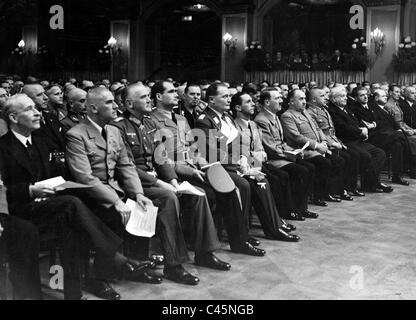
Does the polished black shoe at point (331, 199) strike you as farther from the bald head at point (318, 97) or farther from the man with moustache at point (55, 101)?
the man with moustache at point (55, 101)

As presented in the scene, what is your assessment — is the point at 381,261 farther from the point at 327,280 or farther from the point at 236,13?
the point at 236,13

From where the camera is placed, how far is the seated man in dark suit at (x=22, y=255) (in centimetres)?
300

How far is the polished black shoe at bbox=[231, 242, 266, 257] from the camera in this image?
442 cm

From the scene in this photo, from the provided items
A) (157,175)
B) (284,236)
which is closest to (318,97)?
(284,236)

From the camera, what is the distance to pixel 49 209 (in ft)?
10.7

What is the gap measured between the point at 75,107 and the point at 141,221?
1886mm

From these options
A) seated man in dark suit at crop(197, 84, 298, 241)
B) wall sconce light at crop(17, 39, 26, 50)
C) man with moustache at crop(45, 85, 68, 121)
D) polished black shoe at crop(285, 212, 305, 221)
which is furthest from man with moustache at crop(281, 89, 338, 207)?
wall sconce light at crop(17, 39, 26, 50)

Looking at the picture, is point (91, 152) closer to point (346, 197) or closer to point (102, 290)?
point (102, 290)

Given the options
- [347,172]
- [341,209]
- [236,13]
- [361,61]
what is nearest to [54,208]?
[341,209]

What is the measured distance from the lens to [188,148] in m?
4.68

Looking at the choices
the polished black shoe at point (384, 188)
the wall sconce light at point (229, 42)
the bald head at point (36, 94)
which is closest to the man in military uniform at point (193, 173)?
the bald head at point (36, 94)

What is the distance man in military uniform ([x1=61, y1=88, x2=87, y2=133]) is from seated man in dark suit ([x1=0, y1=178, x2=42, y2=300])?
2068mm

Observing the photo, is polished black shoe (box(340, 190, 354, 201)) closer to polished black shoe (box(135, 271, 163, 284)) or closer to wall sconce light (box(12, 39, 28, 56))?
polished black shoe (box(135, 271, 163, 284))

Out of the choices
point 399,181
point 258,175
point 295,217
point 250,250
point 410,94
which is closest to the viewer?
point 250,250
